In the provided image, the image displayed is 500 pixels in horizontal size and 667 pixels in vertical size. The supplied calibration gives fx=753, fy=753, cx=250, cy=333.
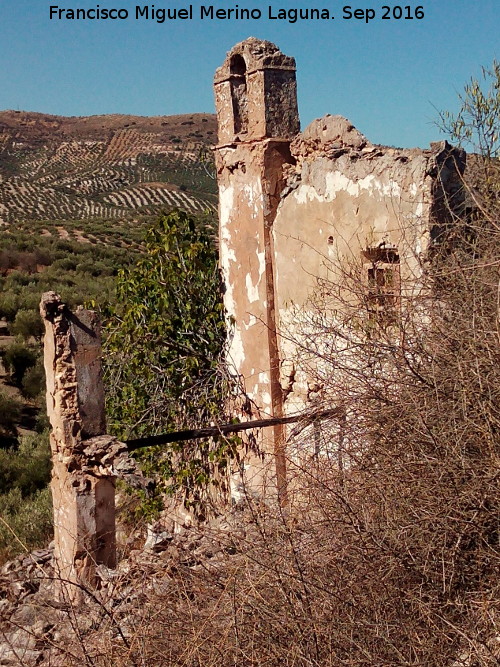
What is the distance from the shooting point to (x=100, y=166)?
216ft

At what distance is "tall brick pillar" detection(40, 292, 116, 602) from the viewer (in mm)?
5320

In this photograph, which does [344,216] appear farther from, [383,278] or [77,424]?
[77,424]

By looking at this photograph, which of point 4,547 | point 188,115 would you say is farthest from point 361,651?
point 188,115

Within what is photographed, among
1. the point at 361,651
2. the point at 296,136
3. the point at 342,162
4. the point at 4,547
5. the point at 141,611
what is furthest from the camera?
the point at 4,547

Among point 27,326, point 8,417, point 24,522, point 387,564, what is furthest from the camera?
point 27,326

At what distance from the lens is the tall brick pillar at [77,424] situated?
5320 millimetres

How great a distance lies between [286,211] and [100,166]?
6223 cm

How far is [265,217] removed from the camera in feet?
22.4

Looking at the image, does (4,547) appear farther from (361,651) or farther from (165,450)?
(361,651)

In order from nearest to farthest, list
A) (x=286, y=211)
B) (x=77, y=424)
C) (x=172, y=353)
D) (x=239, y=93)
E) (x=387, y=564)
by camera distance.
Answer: (x=387, y=564)
(x=77, y=424)
(x=286, y=211)
(x=239, y=93)
(x=172, y=353)

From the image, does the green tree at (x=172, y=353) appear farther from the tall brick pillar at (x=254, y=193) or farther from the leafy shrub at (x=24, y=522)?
the leafy shrub at (x=24, y=522)

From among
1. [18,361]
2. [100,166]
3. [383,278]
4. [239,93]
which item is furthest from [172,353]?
[100,166]

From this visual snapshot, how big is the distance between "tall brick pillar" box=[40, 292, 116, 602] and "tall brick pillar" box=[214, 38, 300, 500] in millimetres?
1757

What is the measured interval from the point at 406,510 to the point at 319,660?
81 cm
